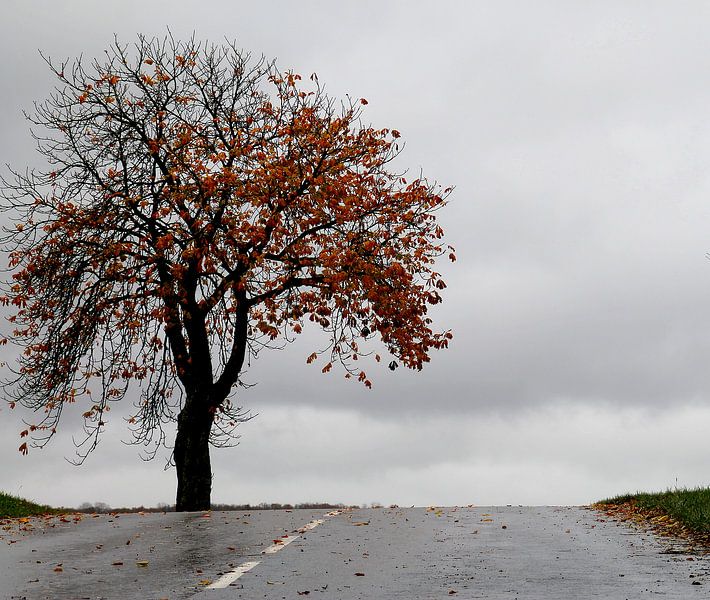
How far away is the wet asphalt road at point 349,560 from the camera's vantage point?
884cm

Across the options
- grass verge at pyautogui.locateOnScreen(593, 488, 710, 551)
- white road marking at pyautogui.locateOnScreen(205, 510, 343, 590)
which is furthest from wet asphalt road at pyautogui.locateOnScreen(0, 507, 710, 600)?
grass verge at pyautogui.locateOnScreen(593, 488, 710, 551)

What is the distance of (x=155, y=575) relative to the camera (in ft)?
32.6

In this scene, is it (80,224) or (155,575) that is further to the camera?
Answer: (80,224)

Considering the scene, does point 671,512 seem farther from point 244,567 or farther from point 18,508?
point 18,508

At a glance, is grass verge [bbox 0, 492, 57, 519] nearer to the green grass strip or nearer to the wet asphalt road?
the wet asphalt road

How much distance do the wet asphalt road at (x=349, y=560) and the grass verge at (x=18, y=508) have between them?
23.0ft

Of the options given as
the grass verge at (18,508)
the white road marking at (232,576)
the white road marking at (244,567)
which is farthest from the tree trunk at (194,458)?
the white road marking at (232,576)

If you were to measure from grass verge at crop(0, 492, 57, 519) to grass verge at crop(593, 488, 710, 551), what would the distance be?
13314 millimetres

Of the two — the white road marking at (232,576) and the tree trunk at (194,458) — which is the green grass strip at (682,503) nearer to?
the white road marking at (232,576)

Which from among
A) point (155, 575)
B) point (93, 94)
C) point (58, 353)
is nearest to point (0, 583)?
point (155, 575)

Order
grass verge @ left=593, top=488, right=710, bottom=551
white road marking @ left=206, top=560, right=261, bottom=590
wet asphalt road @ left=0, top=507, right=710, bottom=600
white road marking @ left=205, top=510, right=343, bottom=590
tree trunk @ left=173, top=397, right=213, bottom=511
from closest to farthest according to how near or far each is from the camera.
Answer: wet asphalt road @ left=0, top=507, right=710, bottom=600, white road marking @ left=206, top=560, right=261, bottom=590, white road marking @ left=205, top=510, right=343, bottom=590, grass verge @ left=593, top=488, right=710, bottom=551, tree trunk @ left=173, top=397, right=213, bottom=511

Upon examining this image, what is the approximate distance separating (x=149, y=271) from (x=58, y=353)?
295 centimetres

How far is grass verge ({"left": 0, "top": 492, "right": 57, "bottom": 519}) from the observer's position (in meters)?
23.4

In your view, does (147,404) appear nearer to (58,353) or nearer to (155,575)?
(58,353)
